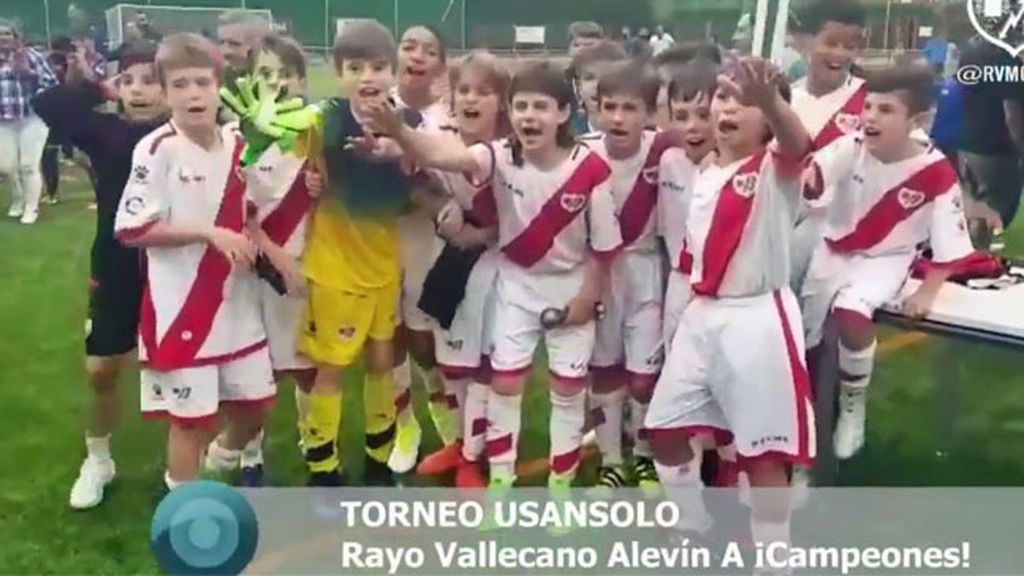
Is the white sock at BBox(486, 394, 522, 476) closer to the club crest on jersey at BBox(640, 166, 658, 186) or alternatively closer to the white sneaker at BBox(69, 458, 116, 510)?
the club crest on jersey at BBox(640, 166, 658, 186)

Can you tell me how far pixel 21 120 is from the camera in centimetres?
216

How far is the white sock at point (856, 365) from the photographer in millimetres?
2324

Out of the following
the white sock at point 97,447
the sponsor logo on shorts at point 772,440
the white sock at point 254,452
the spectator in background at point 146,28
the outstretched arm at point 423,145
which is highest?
the spectator in background at point 146,28

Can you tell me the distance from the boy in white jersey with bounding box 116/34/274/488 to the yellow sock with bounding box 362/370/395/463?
0.18 m

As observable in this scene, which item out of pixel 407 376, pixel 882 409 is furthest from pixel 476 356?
pixel 882 409

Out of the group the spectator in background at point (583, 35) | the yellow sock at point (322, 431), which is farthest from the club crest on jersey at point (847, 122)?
the yellow sock at point (322, 431)

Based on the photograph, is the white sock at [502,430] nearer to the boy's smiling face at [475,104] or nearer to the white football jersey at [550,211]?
the white football jersey at [550,211]

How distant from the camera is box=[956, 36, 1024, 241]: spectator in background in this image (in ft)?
7.06

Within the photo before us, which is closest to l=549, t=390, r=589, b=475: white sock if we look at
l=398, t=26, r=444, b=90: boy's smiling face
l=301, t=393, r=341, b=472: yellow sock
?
l=301, t=393, r=341, b=472: yellow sock

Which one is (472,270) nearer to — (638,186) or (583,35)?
(638,186)

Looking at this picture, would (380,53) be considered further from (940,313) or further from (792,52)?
(940,313)

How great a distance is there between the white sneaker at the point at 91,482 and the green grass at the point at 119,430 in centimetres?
2

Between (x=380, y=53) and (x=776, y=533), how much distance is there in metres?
1.07

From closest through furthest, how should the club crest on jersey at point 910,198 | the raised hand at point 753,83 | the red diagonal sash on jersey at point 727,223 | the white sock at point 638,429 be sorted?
the raised hand at point 753,83
the red diagonal sash on jersey at point 727,223
the club crest on jersey at point 910,198
the white sock at point 638,429
